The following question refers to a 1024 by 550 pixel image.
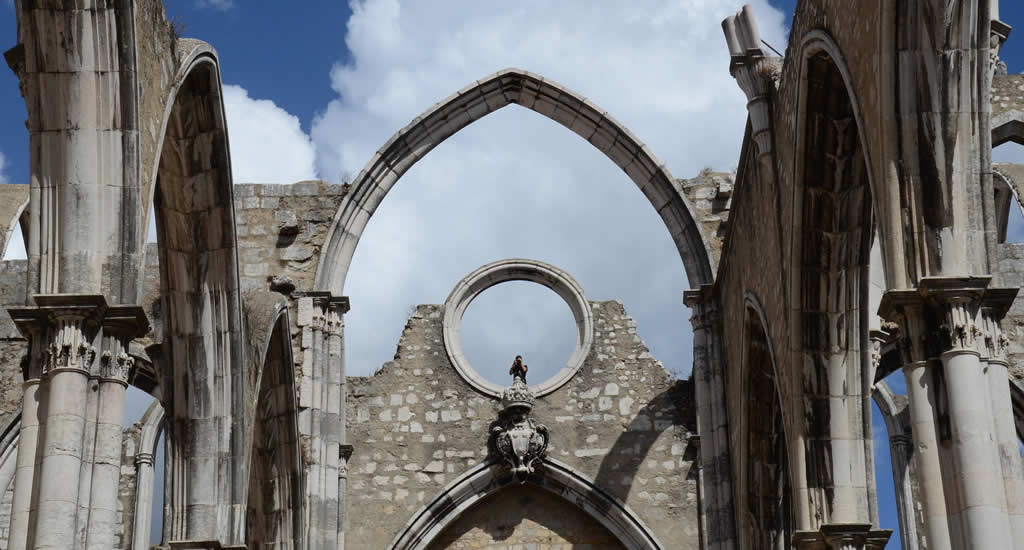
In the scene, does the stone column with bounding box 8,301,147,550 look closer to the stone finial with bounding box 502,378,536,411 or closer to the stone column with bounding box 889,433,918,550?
the stone finial with bounding box 502,378,536,411

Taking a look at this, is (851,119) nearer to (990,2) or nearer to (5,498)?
(990,2)

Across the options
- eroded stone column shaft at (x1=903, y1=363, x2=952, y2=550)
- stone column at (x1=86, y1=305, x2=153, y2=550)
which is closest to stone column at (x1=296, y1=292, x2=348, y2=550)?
stone column at (x1=86, y1=305, x2=153, y2=550)

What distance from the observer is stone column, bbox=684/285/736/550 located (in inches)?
552

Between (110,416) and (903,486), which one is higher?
(903,486)

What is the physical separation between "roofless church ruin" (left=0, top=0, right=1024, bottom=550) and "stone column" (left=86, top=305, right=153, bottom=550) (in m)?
0.01

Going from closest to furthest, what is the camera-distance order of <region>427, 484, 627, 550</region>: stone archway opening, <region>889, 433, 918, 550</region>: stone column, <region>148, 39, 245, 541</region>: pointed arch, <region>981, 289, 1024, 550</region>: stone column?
<region>981, 289, 1024, 550</region>: stone column < <region>148, 39, 245, 541</region>: pointed arch < <region>427, 484, 627, 550</region>: stone archway opening < <region>889, 433, 918, 550</region>: stone column

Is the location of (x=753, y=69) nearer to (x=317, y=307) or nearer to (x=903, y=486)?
(x=317, y=307)

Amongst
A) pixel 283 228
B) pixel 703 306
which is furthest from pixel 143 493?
pixel 703 306

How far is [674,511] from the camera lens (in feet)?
48.1

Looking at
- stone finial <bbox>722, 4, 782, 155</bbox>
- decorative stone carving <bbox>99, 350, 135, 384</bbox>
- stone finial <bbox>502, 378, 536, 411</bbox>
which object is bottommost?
decorative stone carving <bbox>99, 350, 135, 384</bbox>

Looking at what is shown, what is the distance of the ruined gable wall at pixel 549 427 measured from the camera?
48.2 feet

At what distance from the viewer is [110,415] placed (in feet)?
24.7

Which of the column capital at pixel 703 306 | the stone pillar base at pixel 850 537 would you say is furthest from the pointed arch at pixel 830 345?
the column capital at pixel 703 306

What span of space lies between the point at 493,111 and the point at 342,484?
4.06m
